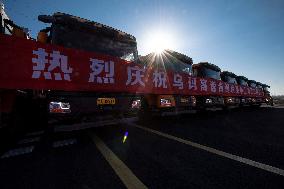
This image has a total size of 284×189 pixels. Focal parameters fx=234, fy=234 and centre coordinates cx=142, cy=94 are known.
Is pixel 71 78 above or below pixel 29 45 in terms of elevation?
below

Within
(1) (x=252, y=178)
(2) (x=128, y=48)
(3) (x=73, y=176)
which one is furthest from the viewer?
(2) (x=128, y=48)

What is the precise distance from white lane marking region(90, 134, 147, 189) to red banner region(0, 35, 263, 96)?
5.10 feet

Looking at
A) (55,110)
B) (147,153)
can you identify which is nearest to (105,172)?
(147,153)

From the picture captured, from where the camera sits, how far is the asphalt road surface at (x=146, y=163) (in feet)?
8.00

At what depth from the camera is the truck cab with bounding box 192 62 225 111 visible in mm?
9680

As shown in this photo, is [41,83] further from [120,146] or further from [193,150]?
[193,150]

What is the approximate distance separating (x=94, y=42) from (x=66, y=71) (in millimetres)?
1346

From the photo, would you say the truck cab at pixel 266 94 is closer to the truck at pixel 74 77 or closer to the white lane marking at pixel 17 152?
the truck at pixel 74 77

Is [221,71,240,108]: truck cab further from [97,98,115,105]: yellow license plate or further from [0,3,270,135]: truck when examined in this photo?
[97,98,115,105]: yellow license plate

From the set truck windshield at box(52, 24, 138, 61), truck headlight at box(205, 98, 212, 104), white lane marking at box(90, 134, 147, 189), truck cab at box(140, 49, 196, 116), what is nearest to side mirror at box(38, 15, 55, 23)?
truck windshield at box(52, 24, 138, 61)

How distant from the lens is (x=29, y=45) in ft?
14.2

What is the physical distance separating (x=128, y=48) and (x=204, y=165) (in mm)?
4419

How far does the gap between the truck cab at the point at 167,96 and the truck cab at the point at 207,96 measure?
922mm

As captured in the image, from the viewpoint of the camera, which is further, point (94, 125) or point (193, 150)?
point (94, 125)
